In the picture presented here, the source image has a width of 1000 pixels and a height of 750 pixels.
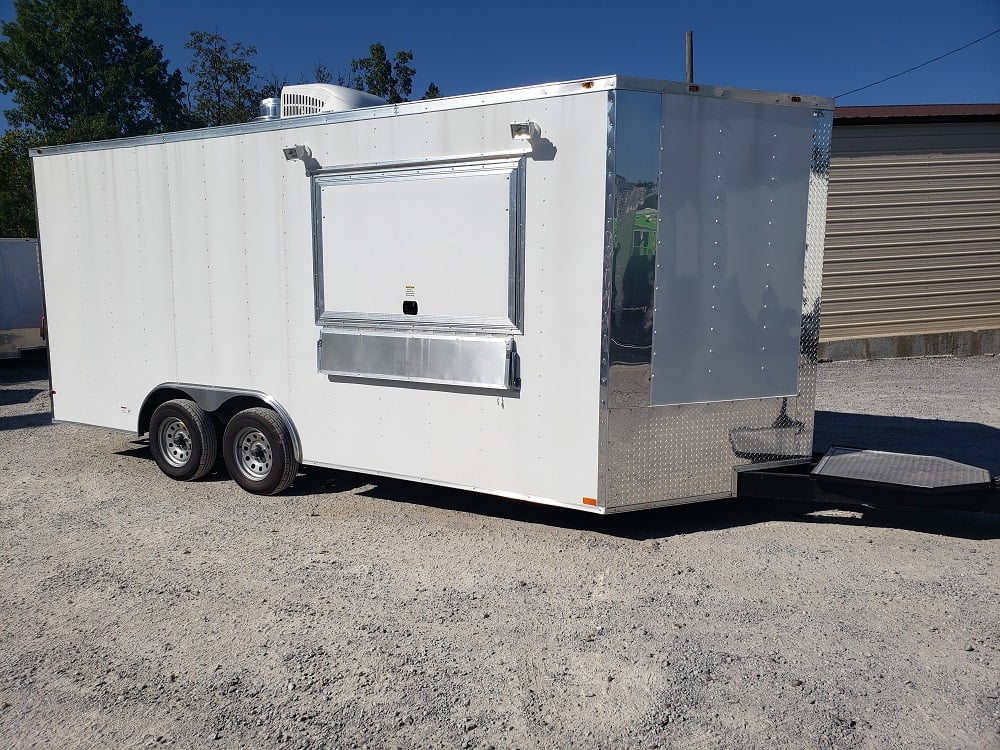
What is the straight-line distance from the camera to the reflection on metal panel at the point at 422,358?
4969mm

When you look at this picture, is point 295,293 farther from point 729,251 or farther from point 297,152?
point 729,251

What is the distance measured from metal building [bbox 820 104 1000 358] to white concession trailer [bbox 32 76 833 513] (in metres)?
8.30

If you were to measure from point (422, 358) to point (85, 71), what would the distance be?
44.5 m

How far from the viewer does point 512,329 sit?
494 centimetres

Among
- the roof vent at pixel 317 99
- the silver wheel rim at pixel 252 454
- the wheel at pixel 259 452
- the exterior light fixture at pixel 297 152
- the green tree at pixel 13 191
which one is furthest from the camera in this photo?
the green tree at pixel 13 191

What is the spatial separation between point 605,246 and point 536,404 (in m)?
1.08

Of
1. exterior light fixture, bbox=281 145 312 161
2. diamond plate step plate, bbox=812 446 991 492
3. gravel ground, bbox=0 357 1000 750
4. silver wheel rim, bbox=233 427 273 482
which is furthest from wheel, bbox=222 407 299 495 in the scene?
diamond plate step plate, bbox=812 446 991 492

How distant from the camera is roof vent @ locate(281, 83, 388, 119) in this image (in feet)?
20.9

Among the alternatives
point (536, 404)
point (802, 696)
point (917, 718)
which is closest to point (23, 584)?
point (536, 404)

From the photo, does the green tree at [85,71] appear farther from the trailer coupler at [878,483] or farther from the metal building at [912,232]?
the trailer coupler at [878,483]

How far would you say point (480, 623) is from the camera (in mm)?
3973

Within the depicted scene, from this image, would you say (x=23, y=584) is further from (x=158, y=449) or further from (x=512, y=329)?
(x=512, y=329)

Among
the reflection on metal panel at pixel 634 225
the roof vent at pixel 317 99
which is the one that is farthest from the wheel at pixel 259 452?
the reflection on metal panel at pixel 634 225

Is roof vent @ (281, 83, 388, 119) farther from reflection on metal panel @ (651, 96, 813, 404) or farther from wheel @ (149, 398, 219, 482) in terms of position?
reflection on metal panel @ (651, 96, 813, 404)
